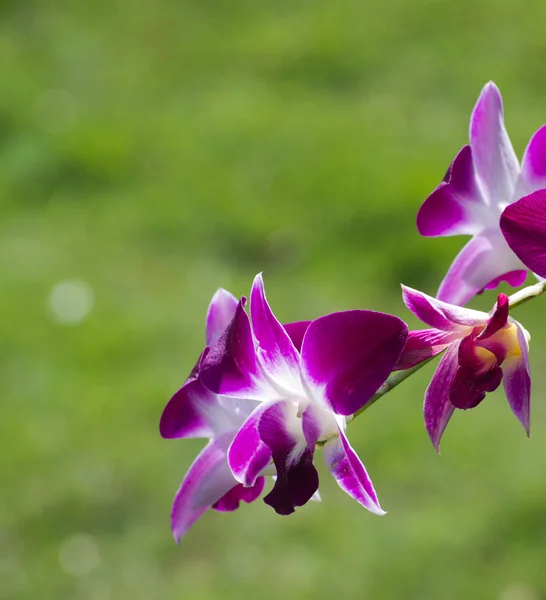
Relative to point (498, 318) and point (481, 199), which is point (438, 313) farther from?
point (481, 199)

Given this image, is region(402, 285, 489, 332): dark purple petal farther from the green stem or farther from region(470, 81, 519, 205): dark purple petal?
region(470, 81, 519, 205): dark purple petal

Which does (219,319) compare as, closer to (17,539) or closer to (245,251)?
(17,539)

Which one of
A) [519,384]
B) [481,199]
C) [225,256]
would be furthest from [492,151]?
[225,256]

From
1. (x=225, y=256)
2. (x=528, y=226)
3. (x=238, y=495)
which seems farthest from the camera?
(x=225, y=256)

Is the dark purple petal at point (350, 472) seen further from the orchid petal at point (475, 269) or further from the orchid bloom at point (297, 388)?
the orchid petal at point (475, 269)

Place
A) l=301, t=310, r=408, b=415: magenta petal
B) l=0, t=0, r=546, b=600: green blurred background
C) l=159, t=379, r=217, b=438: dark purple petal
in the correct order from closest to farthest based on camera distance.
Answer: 1. l=301, t=310, r=408, b=415: magenta petal
2. l=159, t=379, r=217, b=438: dark purple petal
3. l=0, t=0, r=546, b=600: green blurred background

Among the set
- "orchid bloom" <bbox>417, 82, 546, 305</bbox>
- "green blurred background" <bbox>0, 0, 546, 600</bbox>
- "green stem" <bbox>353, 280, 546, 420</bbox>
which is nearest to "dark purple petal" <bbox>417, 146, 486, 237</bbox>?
"orchid bloom" <bbox>417, 82, 546, 305</bbox>
